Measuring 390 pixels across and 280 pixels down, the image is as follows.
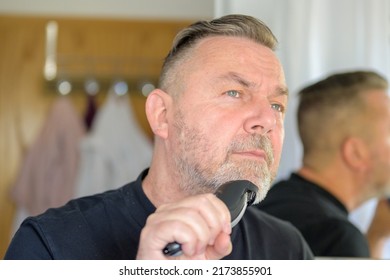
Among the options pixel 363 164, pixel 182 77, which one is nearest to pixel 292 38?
pixel 363 164

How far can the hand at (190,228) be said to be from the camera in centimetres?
53

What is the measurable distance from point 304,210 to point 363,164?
224mm

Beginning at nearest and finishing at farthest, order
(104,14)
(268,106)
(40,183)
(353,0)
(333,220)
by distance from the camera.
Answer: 1. (268,106)
2. (333,220)
3. (353,0)
4. (40,183)
5. (104,14)

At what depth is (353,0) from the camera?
1.32m

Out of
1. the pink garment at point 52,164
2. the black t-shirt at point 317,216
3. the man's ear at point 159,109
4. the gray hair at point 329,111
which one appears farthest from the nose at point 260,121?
the pink garment at point 52,164

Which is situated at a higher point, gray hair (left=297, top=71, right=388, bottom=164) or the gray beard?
the gray beard

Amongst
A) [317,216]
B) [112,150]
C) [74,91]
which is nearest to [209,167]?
[317,216]

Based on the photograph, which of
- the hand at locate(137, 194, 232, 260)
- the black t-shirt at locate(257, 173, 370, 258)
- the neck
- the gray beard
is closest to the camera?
the hand at locate(137, 194, 232, 260)

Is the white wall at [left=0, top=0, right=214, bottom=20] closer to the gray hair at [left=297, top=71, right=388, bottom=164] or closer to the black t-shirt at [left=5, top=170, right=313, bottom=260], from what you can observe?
the gray hair at [left=297, top=71, right=388, bottom=164]

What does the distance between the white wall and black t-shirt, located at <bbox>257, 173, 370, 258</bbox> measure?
30.2 inches

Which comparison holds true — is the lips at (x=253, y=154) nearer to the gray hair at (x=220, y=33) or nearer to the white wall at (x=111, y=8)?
the gray hair at (x=220, y=33)

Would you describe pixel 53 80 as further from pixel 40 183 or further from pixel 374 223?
pixel 374 223

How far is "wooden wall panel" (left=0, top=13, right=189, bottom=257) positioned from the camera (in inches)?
79.3

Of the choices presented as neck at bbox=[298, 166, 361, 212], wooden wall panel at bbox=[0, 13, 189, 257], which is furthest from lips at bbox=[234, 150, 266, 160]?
wooden wall panel at bbox=[0, 13, 189, 257]
